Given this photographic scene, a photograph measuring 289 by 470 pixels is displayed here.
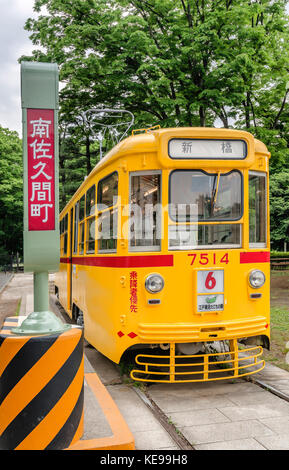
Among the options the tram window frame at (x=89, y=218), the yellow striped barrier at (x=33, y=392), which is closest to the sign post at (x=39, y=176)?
the yellow striped barrier at (x=33, y=392)

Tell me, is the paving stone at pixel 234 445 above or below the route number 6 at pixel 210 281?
below

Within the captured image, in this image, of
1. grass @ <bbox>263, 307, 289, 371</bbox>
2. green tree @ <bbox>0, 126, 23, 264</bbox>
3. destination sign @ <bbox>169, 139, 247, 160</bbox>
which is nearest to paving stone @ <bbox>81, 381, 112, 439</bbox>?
grass @ <bbox>263, 307, 289, 371</bbox>

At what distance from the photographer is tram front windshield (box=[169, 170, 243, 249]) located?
561 cm

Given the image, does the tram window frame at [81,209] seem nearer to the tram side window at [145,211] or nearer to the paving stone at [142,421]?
the tram side window at [145,211]

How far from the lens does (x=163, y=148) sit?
5527 millimetres

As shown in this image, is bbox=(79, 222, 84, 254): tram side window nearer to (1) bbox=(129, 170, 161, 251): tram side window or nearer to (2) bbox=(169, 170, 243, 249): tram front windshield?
(1) bbox=(129, 170, 161, 251): tram side window

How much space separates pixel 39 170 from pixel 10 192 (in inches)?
1504

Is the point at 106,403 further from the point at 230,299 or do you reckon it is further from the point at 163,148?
the point at 163,148

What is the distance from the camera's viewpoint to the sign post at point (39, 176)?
11.5 ft

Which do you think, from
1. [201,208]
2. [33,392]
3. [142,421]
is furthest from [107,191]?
[33,392]

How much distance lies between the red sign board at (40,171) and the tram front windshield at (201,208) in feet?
7.53

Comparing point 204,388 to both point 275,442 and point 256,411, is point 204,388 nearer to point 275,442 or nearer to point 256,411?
point 256,411

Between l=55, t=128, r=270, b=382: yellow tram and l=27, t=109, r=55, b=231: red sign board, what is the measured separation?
211cm
